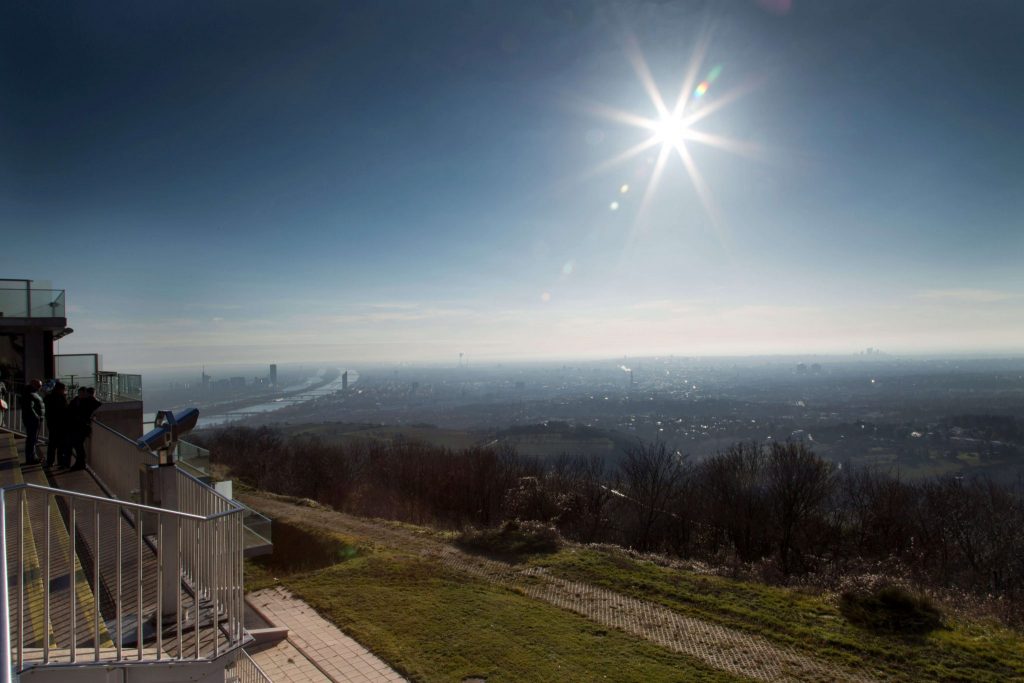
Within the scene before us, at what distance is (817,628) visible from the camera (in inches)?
395

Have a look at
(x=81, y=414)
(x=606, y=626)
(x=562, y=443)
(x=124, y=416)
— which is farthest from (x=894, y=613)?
(x=562, y=443)

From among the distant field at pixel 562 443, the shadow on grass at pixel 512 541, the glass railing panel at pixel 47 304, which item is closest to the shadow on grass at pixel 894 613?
the shadow on grass at pixel 512 541

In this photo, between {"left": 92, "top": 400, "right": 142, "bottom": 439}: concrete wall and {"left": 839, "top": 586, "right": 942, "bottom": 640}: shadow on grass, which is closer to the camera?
{"left": 839, "top": 586, "right": 942, "bottom": 640}: shadow on grass

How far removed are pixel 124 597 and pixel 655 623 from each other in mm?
8968

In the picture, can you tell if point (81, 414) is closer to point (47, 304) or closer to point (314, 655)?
point (314, 655)

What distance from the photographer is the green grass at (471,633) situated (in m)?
8.65

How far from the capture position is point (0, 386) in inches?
534

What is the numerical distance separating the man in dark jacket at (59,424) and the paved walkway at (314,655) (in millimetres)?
5099

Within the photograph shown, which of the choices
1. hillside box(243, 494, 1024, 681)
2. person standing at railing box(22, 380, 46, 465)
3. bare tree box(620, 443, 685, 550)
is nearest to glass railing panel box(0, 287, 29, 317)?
person standing at railing box(22, 380, 46, 465)

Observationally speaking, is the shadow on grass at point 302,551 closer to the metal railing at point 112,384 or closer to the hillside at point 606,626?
the hillside at point 606,626

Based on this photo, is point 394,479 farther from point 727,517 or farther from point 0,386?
point 0,386

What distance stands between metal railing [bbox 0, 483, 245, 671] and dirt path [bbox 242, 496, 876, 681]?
25.7 ft

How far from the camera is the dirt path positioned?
866 cm

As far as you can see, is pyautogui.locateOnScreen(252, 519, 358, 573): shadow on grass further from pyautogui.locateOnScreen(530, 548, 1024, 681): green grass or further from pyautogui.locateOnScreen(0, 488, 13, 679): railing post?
pyautogui.locateOnScreen(0, 488, 13, 679): railing post
